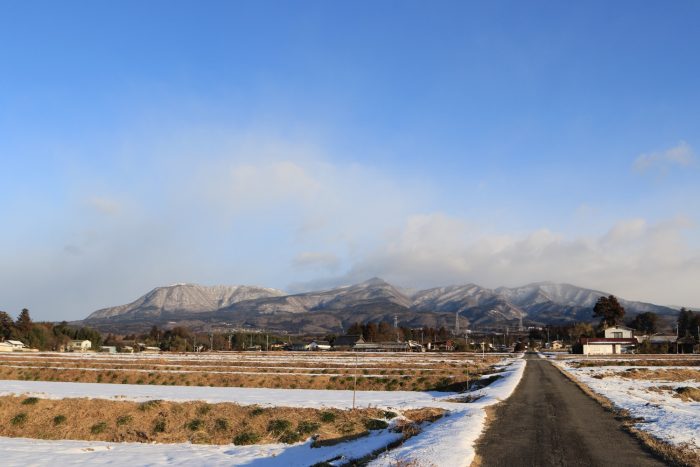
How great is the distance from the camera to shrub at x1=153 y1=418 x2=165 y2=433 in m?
24.6

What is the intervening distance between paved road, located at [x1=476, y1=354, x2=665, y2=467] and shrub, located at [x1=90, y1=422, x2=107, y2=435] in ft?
58.4

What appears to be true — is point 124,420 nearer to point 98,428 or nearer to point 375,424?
point 98,428

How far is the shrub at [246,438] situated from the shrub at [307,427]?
1.78 meters

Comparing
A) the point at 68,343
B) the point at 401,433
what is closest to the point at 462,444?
the point at 401,433

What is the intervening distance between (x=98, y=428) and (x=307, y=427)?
10448 millimetres

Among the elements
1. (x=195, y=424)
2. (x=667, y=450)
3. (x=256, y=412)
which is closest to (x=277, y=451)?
(x=256, y=412)

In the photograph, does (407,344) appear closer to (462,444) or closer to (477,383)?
(477,383)

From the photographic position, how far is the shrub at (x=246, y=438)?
2191 centimetres

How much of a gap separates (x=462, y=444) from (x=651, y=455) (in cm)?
492

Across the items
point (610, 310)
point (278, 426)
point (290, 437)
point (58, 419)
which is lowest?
point (58, 419)

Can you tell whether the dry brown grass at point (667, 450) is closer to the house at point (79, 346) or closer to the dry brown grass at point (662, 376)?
the dry brown grass at point (662, 376)

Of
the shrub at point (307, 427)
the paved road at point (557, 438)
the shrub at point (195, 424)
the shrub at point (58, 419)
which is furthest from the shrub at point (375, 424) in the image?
the shrub at point (58, 419)

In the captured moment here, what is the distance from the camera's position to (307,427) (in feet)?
73.7

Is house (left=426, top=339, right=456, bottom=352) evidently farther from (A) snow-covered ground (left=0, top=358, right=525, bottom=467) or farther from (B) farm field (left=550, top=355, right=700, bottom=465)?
(A) snow-covered ground (left=0, top=358, right=525, bottom=467)
